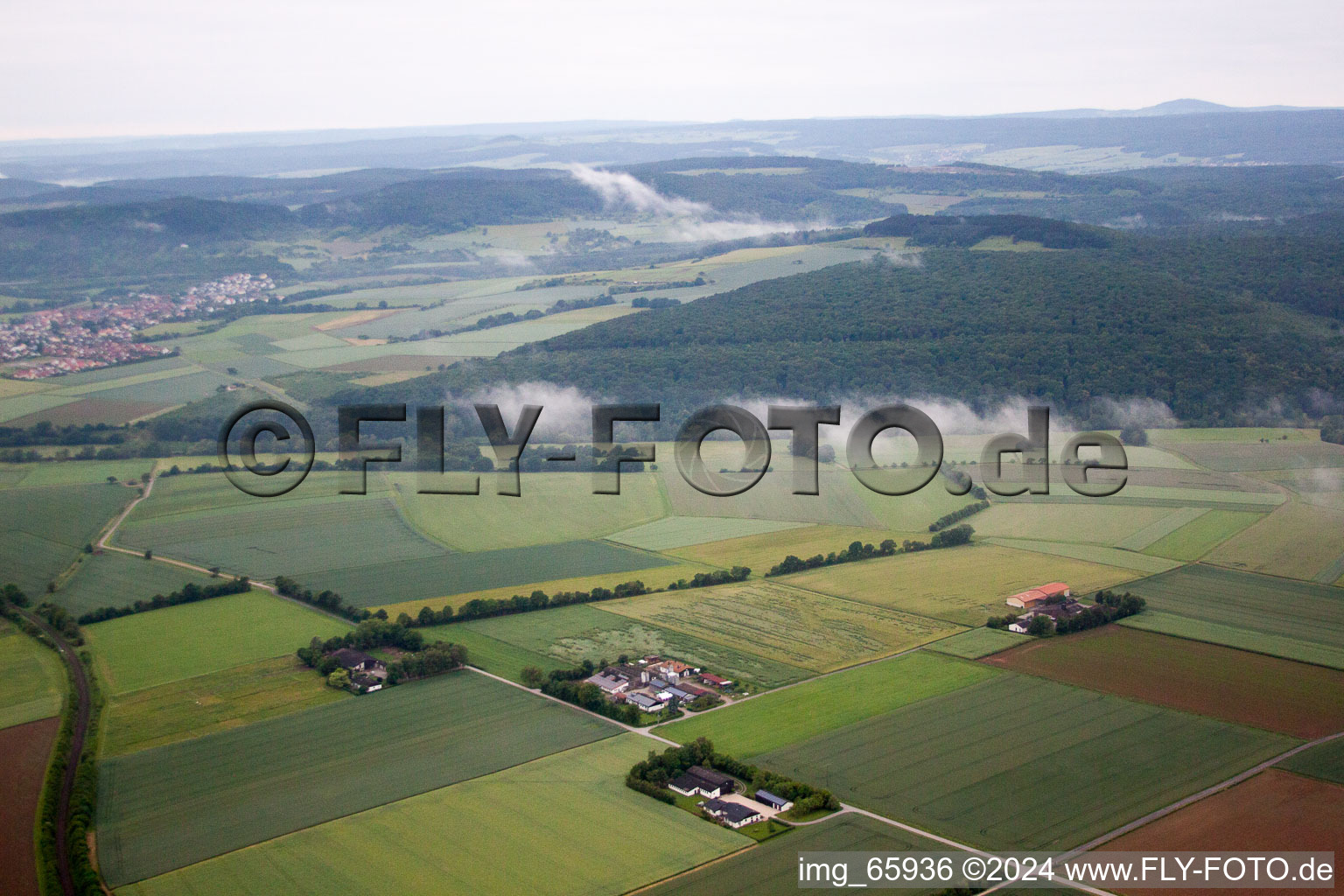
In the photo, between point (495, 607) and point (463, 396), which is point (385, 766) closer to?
point (495, 607)

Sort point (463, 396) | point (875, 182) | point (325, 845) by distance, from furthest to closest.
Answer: point (875, 182) → point (463, 396) → point (325, 845)

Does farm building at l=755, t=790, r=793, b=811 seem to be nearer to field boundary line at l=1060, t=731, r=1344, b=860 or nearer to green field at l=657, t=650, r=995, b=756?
green field at l=657, t=650, r=995, b=756

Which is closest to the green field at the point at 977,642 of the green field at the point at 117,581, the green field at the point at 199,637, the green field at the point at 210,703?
the green field at the point at 210,703

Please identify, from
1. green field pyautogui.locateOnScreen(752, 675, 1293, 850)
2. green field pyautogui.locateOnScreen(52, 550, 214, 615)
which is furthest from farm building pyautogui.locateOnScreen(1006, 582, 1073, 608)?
green field pyautogui.locateOnScreen(52, 550, 214, 615)

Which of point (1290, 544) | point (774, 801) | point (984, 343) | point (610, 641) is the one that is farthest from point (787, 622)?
point (984, 343)

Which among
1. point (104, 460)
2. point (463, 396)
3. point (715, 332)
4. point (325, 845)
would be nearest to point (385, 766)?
point (325, 845)

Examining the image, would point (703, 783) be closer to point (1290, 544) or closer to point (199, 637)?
point (199, 637)
